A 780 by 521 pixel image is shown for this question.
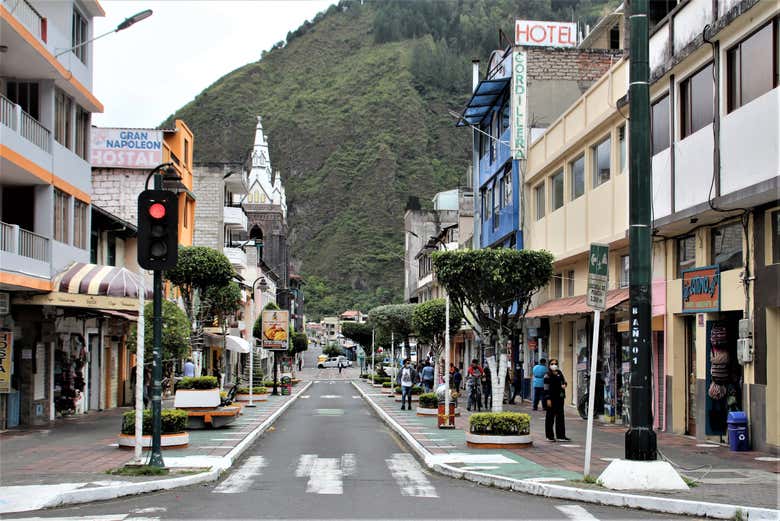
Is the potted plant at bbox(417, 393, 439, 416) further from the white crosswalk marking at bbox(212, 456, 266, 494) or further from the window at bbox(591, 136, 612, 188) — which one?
the white crosswalk marking at bbox(212, 456, 266, 494)

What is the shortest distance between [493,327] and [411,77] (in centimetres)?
17121

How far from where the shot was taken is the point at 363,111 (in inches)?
7347

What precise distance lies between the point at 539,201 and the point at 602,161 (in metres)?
8.57

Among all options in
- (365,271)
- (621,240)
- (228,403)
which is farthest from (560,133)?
(365,271)

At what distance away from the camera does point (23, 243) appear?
75.1 feet

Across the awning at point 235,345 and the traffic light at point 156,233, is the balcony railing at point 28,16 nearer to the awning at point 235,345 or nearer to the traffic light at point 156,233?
the traffic light at point 156,233

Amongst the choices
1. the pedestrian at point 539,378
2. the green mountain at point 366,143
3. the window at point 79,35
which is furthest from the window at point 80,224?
the green mountain at point 366,143

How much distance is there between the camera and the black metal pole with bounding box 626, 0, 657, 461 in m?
12.1

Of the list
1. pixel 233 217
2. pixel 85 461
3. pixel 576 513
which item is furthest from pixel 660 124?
pixel 233 217

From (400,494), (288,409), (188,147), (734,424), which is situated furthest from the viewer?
(188,147)

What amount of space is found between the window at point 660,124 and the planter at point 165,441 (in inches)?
488

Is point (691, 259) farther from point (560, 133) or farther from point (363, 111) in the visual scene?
point (363, 111)

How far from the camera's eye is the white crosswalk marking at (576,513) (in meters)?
10.3

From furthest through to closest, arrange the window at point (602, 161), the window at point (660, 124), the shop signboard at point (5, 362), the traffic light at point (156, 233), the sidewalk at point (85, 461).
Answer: the window at point (602, 161) < the shop signboard at point (5, 362) < the window at point (660, 124) < the traffic light at point (156, 233) < the sidewalk at point (85, 461)
